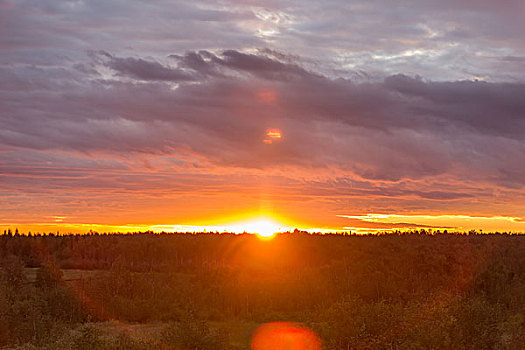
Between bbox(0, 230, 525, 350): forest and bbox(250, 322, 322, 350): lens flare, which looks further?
bbox(250, 322, 322, 350): lens flare

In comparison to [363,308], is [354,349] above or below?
below

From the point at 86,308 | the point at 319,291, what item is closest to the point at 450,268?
the point at 319,291

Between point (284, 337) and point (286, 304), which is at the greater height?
point (286, 304)

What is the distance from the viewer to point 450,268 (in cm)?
5112

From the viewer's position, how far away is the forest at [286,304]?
20.9 meters

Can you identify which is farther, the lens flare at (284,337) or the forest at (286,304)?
the lens flare at (284,337)

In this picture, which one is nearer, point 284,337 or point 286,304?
point 284,337

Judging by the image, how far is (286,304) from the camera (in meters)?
42.0

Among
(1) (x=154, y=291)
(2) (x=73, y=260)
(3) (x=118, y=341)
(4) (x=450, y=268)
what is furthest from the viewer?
(2) (x=73, y=260)

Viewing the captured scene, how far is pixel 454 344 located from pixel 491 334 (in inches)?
99.0

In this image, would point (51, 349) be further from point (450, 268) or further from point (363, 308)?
point (450, 268)

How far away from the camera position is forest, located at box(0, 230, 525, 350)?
20.9m

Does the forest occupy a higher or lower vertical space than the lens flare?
higher

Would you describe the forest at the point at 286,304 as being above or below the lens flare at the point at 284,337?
above
